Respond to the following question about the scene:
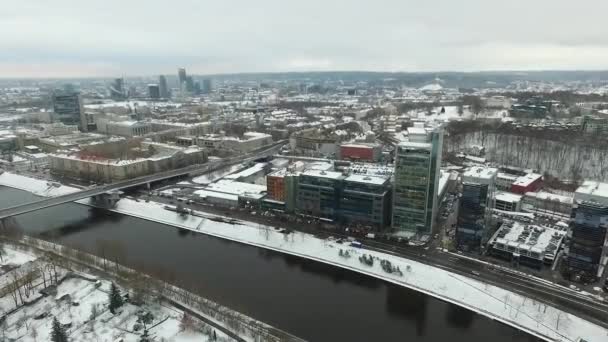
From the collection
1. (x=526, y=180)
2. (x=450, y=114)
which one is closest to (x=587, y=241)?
(x=526, y=180)

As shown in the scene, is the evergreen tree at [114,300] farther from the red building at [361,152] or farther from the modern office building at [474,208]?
the red building at [361,152]

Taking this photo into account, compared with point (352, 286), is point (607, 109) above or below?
above

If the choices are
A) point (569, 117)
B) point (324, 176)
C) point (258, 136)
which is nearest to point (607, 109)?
point (569, 117)

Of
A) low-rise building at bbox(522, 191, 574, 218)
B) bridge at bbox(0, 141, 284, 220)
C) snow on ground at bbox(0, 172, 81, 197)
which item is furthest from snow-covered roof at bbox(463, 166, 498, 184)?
snow on ground at bbox(0, 172, 81, 197)

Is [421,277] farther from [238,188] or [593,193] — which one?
[238,188]

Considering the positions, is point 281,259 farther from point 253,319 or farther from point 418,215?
point 418,215

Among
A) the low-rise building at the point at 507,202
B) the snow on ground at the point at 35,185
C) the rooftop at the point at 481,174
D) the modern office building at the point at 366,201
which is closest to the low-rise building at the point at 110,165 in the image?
the snow on ground at the point at 35,185
